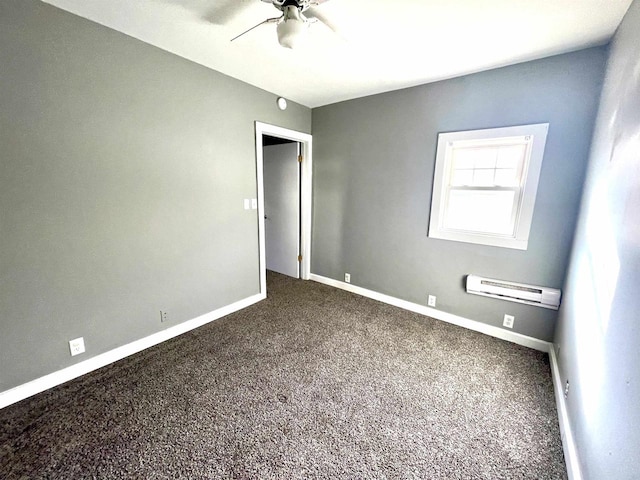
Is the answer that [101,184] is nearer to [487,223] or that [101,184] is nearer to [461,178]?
[461,178]

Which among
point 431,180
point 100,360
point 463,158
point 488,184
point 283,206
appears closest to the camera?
point 100,360

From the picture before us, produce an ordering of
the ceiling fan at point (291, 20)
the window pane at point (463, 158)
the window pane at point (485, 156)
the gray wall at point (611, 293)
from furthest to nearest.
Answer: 1. the window pane at point (463, 158)
2. the window pane at point (485, 156)
3. the ceiling fan at point (291, 20)
4. the gray wall at point (611, 293)

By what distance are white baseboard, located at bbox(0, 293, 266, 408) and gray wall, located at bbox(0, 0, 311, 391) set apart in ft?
0.16

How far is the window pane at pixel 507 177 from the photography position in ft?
7.54

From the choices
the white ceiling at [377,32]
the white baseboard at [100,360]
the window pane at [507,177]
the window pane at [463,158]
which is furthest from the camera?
the window pane at [463,158]

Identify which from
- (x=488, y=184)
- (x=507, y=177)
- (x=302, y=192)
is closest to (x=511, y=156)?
(x=507, y=177)

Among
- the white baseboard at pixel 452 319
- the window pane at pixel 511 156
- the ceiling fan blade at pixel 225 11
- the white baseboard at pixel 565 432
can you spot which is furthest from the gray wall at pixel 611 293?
the ceiling fan blade at pixel 225 11

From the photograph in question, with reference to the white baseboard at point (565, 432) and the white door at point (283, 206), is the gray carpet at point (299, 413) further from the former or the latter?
the white door at point (283, 206)

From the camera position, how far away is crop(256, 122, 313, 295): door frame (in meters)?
2.99

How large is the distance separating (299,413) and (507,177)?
2.61 metres

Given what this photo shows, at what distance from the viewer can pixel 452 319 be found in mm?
2771

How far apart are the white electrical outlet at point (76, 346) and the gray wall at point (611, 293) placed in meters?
2.98

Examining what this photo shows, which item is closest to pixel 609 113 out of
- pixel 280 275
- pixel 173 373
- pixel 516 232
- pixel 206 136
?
pixel 516 232

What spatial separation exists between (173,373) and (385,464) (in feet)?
5.29
